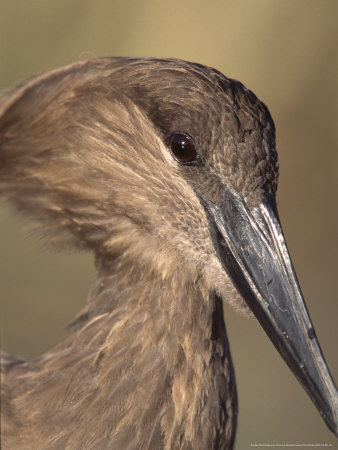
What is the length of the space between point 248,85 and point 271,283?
11.5ft

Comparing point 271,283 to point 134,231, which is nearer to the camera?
point 271,283

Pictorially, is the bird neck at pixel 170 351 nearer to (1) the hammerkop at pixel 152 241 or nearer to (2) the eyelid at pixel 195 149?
(1) the hammerkop at pixel 152 241

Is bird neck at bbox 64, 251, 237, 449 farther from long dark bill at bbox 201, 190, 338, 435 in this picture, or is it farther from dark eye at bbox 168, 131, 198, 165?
dark eye at bbox 168, 131, 198, 165

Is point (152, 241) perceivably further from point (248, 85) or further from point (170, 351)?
point (248, 85)

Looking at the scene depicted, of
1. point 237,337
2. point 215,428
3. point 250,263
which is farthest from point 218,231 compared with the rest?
point 237,337

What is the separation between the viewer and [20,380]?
252cm

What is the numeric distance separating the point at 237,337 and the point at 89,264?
1.03m

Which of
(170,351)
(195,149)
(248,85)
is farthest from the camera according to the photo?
(248,85)

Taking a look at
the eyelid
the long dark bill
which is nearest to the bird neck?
the long dark bill

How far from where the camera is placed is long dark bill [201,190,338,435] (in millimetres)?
2248

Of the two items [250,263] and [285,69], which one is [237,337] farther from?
[250,263]

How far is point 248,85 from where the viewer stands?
564 cm

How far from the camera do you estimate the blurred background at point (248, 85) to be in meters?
5.54

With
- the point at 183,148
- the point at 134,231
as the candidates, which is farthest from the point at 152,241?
the point at 183,148
